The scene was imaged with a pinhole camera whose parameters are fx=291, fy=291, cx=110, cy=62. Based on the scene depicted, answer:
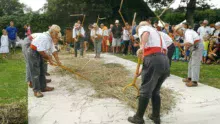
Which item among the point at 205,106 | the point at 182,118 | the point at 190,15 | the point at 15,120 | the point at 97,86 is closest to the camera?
the point at 15,120

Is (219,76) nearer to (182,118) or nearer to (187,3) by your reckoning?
(182,118)

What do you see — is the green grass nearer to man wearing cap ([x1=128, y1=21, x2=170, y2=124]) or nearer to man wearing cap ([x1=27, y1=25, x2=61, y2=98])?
man wearing cap ([x1=27, y1=25, x2=61, y2=98])

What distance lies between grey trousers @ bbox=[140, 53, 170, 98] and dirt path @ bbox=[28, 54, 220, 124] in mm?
698

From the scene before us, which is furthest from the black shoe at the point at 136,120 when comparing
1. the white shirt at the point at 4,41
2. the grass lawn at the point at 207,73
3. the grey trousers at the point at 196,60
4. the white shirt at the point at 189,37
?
the white shirt at the point at 4,41

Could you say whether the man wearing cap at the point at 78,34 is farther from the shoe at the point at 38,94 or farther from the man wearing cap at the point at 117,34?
the shoe at the point at 38,94

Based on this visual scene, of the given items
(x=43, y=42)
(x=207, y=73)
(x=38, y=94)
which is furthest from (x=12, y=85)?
(x=207, y=73)

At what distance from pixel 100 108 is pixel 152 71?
1.57 metres

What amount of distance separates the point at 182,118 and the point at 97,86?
111 inches

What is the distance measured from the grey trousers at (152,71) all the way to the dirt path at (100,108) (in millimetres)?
698

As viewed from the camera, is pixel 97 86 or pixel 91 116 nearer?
pixel 91 116

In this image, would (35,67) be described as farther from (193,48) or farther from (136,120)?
(193,48)

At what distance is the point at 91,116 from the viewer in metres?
5.22

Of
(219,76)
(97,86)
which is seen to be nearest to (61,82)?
(97,86)

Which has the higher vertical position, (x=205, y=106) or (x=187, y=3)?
(x=187, y=3)
